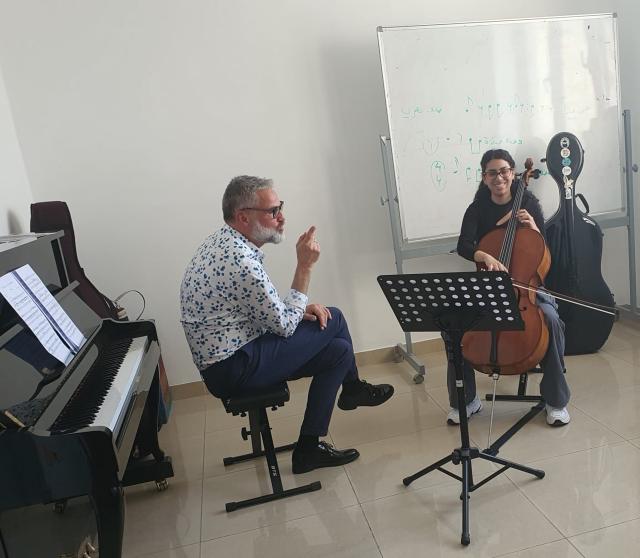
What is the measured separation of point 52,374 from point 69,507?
35 centimetres

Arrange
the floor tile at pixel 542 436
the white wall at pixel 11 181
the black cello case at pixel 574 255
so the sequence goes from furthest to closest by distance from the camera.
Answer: the black cello case at pixel 574 255, the white wall at pixel 11 181, the floor tile at pixel 542 436

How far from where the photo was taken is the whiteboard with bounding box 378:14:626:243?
296 centimetres

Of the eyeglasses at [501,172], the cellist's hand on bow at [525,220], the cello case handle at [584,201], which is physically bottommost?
the cello case handle at [584,201]

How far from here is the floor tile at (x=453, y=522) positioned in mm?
1759

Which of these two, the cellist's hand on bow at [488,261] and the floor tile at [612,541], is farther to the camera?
the cellist's hand on bow at [488,261]

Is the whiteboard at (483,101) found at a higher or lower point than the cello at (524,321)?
higher

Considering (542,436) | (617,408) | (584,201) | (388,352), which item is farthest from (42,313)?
(584,201)

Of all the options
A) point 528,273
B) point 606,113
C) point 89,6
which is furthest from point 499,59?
point 89,6

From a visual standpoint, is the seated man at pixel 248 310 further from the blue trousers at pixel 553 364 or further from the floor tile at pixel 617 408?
the floor tile at pixel 617 408

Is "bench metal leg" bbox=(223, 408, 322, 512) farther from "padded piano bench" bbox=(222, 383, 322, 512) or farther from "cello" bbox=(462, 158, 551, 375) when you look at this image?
"cello" bbox=(462, 158, 551, 375)

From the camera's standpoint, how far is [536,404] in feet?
8.56

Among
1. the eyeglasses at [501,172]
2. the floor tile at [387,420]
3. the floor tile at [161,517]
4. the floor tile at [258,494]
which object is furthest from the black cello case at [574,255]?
the floor tile at [161,517]

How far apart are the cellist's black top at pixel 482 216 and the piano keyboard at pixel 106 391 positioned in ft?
4.68

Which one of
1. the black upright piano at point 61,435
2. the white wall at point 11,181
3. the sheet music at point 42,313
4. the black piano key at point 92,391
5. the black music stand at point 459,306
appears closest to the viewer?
the black upright piano at point 61,435
